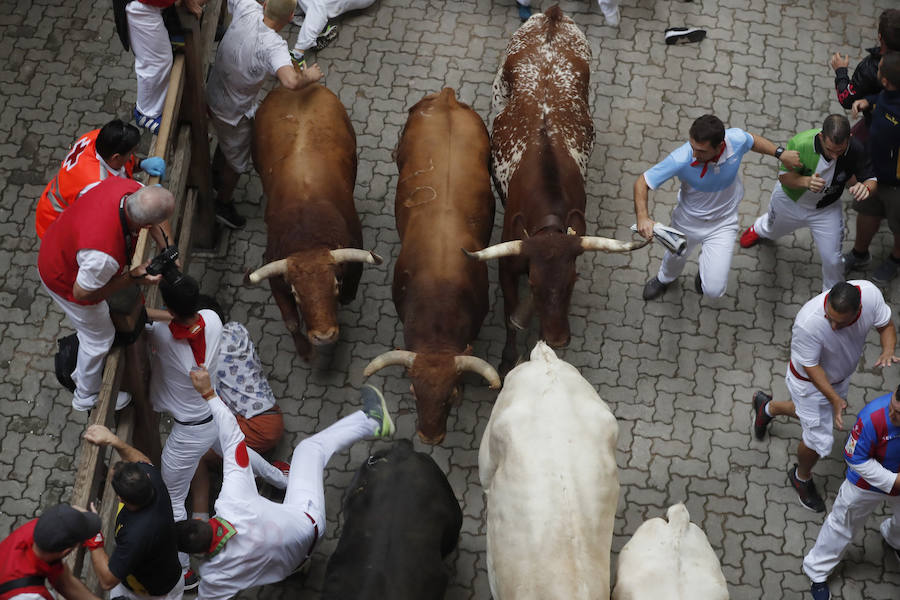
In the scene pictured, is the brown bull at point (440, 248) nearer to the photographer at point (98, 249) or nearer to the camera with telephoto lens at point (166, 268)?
the camera with telephoto lens at point (166, 268)

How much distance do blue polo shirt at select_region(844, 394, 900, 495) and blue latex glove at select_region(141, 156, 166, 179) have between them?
5687mm

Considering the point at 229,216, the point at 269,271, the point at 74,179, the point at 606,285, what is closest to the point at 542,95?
the point at 606,285

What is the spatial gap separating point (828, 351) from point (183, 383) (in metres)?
5.00

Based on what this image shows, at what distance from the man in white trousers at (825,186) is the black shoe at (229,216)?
5347 millimetres

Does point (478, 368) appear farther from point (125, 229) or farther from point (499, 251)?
point (125, 229)

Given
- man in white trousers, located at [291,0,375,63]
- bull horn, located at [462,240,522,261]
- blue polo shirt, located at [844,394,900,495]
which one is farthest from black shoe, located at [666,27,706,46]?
blue polo shirt, located at [844,394,900,495]

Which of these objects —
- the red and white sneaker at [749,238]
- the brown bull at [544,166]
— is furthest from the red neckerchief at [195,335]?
the red and white sneaker at [749,238]

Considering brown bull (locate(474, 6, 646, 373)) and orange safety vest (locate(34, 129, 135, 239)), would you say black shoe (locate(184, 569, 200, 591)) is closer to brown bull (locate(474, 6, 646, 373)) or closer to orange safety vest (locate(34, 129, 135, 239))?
orange safety vest (locate(34, 129, 135, 239))

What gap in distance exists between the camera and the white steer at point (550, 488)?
6.11 meters

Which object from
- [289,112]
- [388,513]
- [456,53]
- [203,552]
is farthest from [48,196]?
[456,53]

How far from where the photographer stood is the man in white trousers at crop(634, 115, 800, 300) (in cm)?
816

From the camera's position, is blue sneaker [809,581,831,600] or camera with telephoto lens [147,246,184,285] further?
blue sneaker [809,581,831,600]

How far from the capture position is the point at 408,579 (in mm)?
6570

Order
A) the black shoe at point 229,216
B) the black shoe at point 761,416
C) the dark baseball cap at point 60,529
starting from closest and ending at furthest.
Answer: the dark baseball cap at point 60,529
the black shoe at point 761,416
the black shoe at point 229,216
